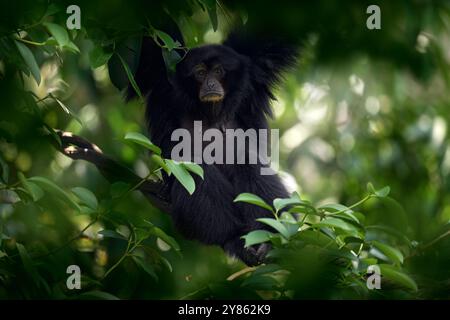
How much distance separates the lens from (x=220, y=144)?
4.32 m

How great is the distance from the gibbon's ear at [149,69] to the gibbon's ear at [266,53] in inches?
24.8

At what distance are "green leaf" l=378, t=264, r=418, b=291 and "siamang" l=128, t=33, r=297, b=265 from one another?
1.47m

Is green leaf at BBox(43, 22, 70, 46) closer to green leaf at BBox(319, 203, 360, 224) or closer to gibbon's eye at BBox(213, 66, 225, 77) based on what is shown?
green leaf at BBox(319, 203, 360, 224)

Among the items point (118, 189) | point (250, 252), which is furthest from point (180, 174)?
point (250, 252)

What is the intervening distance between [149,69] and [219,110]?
2.06 feet

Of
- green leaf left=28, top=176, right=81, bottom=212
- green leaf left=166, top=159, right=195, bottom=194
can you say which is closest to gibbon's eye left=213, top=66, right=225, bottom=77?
green leaf left=166, top=159, right=195, bottom=194

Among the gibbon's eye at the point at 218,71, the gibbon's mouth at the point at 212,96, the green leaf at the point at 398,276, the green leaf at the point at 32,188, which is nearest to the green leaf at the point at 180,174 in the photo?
the green leaf at the point at 32,188

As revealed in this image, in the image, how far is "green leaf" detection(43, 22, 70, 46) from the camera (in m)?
2.15

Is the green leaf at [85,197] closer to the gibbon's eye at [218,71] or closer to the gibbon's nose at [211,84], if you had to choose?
the gibbon's nose at [211,84]

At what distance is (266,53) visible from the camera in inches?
174

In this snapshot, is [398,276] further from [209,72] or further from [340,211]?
[209,72]
